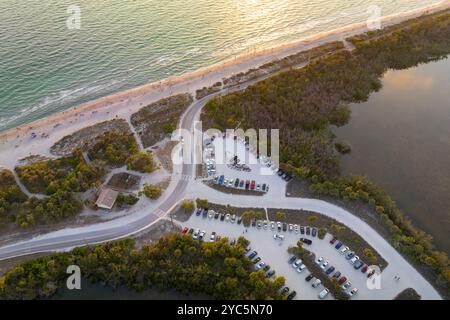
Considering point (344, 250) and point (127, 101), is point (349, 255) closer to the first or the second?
point (344, 250)

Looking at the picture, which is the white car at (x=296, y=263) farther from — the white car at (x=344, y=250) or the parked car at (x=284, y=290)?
the white car at (x=344, y=250)

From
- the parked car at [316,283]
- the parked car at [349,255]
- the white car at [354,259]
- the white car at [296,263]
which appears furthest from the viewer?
the parked car at [349,255]

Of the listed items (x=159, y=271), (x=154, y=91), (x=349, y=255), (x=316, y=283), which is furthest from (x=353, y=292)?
(x=154, y=91)

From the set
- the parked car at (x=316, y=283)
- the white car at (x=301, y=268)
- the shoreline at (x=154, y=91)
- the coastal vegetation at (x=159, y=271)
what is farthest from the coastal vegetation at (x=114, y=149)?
the parked car at (x=316, y=283)

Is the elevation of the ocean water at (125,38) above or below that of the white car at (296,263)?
above

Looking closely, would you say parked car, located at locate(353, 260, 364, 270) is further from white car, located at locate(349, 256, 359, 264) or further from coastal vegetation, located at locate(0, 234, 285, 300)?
coastal vegetation, located at locate(0, 234, 285, 300)
